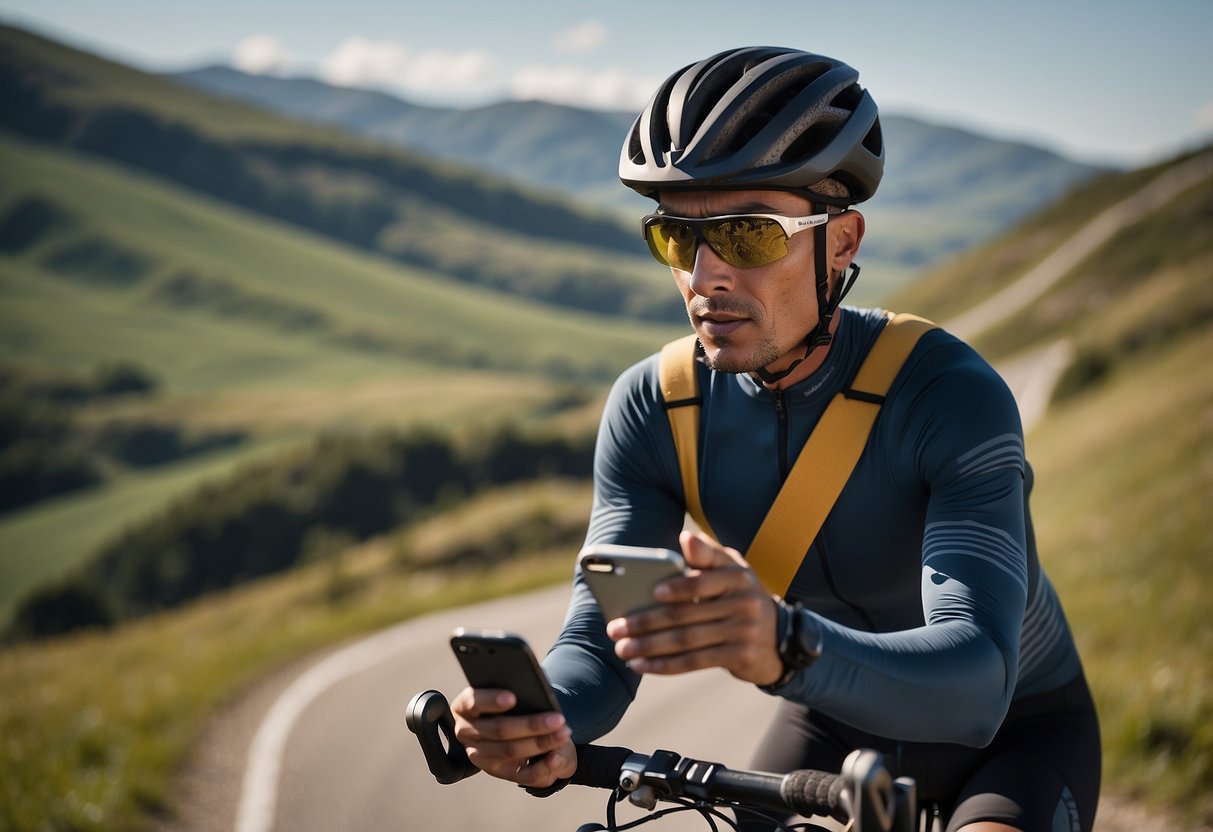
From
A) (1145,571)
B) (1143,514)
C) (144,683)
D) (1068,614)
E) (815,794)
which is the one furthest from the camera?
(1143,514)

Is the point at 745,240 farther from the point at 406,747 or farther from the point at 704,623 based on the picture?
the point at 406,747

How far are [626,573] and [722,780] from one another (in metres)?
0.71

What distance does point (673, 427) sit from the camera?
Result: 3.19m

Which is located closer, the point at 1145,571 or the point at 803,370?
the point at 803,370

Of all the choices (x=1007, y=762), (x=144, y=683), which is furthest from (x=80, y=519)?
(x=1007, y=762)

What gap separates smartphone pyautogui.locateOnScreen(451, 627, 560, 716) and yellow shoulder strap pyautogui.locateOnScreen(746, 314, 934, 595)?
3.11 ft

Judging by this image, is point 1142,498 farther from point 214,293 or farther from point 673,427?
point 214,293

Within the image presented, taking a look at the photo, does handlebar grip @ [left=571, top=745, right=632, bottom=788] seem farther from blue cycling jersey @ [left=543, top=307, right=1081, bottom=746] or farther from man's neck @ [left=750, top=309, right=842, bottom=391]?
man's neck @ [left=750, top=309, right=842, bottom=391]

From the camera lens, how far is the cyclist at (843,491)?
234 cm

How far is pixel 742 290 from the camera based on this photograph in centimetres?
295

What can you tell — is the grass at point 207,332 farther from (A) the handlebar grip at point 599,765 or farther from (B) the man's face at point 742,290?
(A) the handlebar grip at point 599,765

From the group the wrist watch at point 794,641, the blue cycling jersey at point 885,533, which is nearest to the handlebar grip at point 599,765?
the blue cycling jersey at point 885,533

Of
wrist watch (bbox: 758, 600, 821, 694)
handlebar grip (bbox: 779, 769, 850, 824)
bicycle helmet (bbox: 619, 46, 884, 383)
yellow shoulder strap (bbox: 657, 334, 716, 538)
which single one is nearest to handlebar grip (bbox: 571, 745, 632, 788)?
handlebar grip (bbox: 779, 769, 850, 824)

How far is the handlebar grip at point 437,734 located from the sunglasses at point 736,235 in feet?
4.35
